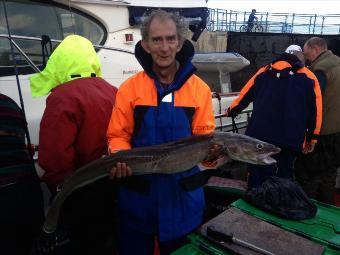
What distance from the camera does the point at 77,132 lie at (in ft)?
8.39

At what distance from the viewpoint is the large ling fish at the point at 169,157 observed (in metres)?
2.24

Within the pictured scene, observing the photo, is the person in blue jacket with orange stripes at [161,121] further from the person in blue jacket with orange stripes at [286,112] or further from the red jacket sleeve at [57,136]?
the person in blue jacket with orange stripes at [286,112]

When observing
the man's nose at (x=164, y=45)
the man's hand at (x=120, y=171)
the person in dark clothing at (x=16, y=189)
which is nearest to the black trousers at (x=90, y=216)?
the person in dark clothing at (x=16, y=189)

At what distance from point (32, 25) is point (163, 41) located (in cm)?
298

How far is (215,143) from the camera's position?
7.57 feet

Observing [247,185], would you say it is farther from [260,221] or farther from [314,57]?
[314,57]

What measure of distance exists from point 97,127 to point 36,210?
71 centimetres

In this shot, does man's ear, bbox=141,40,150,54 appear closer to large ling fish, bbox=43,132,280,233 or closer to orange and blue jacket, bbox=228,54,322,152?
large ling fish, bbox=43,132,280,233

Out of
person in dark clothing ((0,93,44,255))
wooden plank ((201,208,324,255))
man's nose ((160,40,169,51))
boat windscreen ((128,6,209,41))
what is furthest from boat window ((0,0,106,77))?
wooden plank ((201,208,324,255))

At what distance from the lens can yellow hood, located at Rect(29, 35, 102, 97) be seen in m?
2.68

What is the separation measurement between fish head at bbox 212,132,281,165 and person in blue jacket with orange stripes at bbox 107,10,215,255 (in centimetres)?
13

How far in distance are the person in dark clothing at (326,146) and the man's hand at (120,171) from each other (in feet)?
10.8

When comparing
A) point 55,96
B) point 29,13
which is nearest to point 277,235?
point 55,96

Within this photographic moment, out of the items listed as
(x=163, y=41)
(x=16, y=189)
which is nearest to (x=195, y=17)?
(x=163, y=41)
